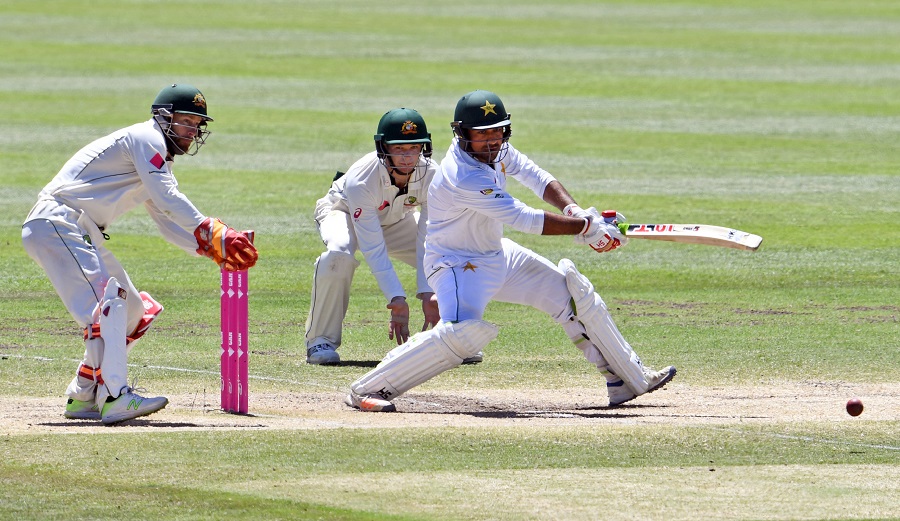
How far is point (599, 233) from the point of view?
862 centimetres

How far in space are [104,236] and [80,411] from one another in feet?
3.23

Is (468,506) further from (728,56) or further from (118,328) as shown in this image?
(728,56)

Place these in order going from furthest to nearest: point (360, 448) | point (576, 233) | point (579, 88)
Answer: point (579, 88) → point (576, 233) → point (360, 448)

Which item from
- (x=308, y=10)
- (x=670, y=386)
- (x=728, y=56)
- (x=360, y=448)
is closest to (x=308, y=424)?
(x=360, y=448)

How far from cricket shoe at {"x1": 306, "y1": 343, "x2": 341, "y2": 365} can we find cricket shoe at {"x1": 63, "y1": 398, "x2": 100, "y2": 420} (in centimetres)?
230

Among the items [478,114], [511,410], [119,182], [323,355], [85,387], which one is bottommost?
[323,355]

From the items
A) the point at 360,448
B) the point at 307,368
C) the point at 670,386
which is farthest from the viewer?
the point at 307,368

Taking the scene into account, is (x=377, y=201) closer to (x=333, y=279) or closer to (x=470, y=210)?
(x=333, y=279)

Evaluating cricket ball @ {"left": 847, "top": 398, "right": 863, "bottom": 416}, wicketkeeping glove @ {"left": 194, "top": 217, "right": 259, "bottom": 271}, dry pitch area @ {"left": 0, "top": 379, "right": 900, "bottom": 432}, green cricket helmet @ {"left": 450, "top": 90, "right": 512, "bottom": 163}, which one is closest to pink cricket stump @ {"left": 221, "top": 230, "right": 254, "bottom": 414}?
wicketkeeping glove @ {"left": 194, "top": 217, "right": 259, "bottom": 271}

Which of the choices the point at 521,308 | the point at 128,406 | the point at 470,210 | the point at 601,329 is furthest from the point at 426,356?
the point at 521,308

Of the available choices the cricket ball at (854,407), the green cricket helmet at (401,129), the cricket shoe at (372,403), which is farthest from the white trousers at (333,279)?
the cricket ball at (854,407)

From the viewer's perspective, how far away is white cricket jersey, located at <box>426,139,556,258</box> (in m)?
8.54

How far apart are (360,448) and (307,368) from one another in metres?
3.01

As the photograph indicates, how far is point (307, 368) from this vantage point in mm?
10203
